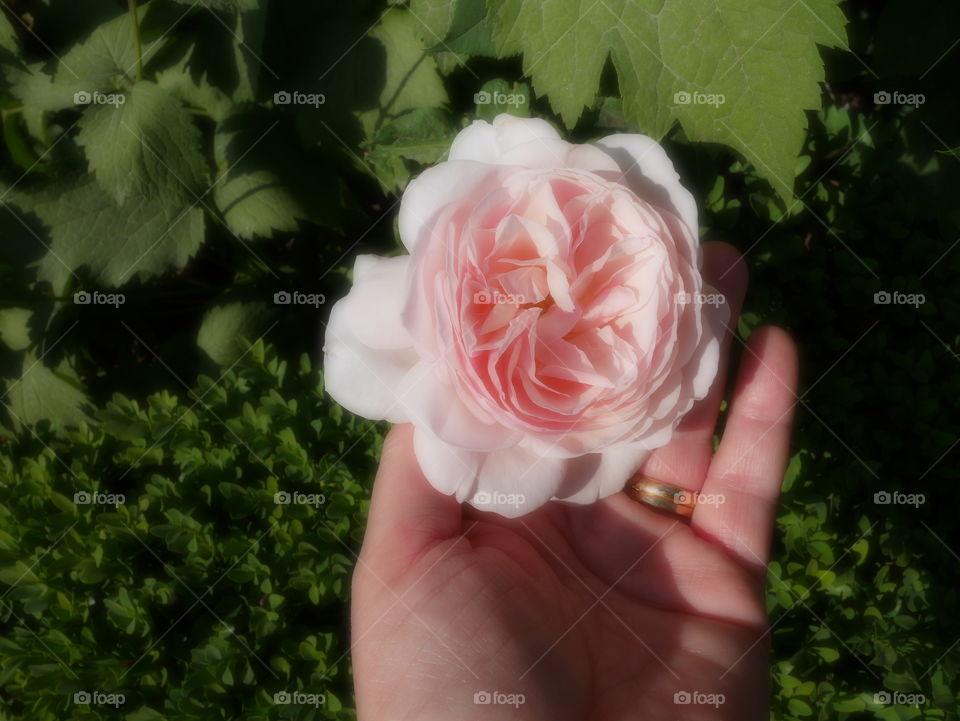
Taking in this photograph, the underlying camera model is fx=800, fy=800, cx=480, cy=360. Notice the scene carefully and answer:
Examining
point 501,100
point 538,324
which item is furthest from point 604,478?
point 501,100

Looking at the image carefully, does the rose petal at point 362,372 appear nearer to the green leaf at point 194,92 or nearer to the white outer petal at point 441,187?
the white outer petal at point 441,187

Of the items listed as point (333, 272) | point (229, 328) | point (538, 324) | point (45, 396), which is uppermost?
point (538, 324)

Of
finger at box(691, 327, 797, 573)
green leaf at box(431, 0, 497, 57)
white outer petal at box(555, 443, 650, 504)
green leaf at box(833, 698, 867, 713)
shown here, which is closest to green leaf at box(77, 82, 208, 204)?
green leaf at box(431, 0, 497, 57)

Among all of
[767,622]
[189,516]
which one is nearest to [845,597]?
[767,622]

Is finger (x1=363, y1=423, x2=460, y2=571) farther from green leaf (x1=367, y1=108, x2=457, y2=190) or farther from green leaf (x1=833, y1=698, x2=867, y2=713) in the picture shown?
green leaf (x1=833, y1=698, x2=867, y2=713)

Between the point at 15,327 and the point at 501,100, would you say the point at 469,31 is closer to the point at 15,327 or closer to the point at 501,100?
the point at 501,100

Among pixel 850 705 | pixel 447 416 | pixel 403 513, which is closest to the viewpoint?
pixel 447 416

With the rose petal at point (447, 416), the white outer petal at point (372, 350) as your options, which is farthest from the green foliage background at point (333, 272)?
the rose petal at point (447, 416)
